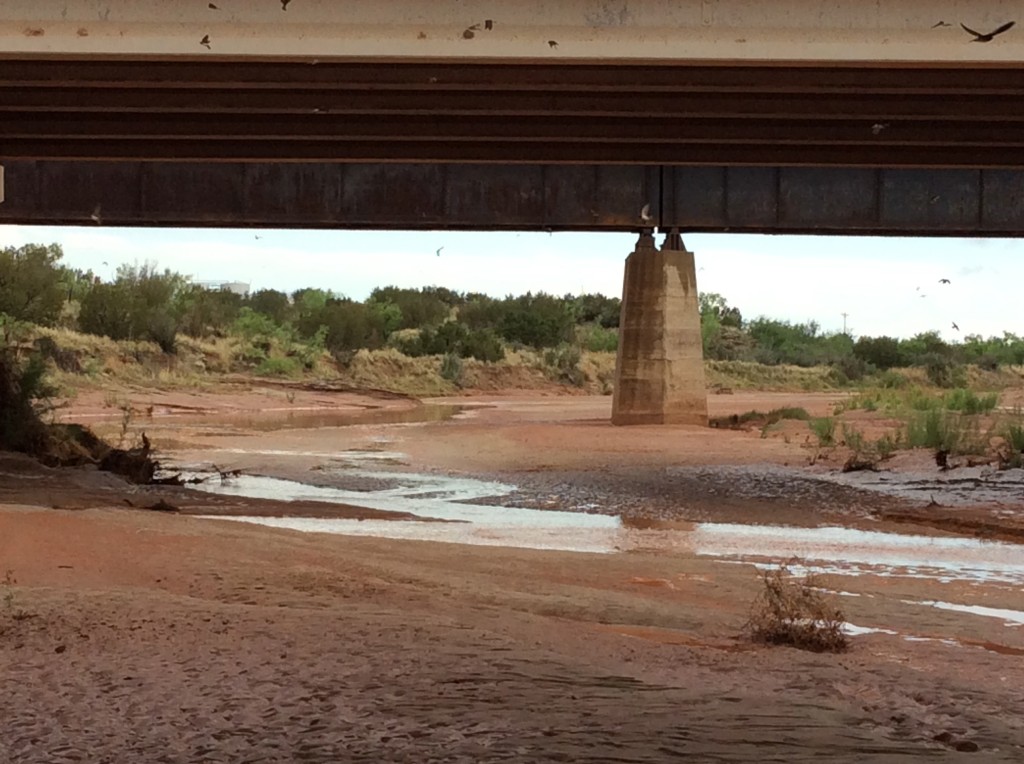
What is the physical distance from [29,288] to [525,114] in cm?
3615

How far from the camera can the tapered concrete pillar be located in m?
33.6

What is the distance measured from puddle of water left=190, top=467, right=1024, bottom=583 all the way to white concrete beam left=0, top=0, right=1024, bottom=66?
4582 mm

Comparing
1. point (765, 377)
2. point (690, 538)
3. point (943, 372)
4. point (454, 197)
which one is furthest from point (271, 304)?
point (690, 538)

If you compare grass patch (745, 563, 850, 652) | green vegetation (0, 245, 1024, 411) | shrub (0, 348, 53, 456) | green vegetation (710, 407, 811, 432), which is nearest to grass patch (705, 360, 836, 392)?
green vegetation (0, 245, 1024, 411)

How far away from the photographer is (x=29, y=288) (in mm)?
48125

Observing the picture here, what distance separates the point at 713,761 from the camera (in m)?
5.29

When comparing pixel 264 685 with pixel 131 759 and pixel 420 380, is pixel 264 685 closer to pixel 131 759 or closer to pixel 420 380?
pixel 131 759

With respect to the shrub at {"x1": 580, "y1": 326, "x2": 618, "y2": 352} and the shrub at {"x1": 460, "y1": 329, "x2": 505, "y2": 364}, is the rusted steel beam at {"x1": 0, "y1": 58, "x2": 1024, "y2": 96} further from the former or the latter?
the shrub at {"x1": 580, "y1": 326, "x2": 618, "y2": 352}

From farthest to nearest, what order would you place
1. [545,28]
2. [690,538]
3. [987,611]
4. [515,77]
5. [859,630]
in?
[690,538] → [515,77] → [545,28] → [987,611] → [859,630]

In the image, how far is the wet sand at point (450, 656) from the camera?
5.56 metres

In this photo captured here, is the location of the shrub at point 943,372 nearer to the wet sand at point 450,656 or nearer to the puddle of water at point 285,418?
the puddle of water at point 285,418

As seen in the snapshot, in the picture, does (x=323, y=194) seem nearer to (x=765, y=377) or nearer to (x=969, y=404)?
(x=969, y=404)

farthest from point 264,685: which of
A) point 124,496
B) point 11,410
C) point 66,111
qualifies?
point 11,410

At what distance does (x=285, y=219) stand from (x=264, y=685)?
81.3 feet
